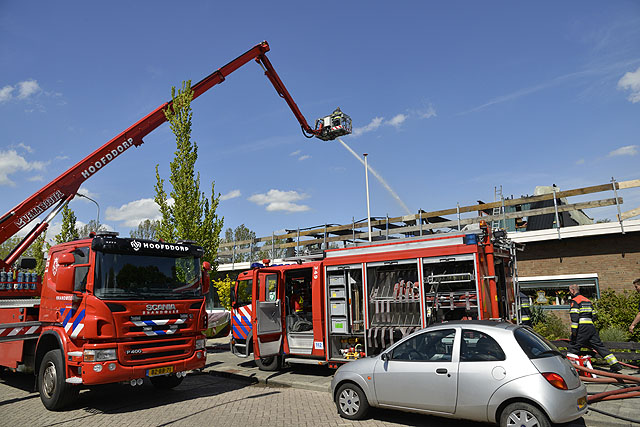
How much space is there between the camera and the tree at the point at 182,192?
14.1 metres

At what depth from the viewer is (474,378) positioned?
5.52m

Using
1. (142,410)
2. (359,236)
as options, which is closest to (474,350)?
(142,410)

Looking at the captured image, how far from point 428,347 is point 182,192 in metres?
10.3

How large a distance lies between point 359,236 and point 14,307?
39.3 feet

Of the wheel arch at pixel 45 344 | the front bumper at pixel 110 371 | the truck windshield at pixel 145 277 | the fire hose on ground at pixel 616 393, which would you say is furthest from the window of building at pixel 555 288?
the wheel arch at pixel 45 344

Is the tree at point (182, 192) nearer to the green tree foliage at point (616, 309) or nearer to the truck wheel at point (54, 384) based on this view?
the truck wheel at point (54, 384)

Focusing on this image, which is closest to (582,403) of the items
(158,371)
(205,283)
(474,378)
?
(474,378)

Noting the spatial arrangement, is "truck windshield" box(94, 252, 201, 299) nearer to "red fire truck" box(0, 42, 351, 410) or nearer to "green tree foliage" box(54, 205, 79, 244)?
"red fire truck" box(0, 42, 351, 410)

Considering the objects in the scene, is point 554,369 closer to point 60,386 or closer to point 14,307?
point 60,386

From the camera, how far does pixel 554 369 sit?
17.3ft

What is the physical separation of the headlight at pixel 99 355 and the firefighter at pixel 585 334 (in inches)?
347

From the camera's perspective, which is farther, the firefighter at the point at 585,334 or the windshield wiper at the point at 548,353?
the firefighter at the point at 585,334

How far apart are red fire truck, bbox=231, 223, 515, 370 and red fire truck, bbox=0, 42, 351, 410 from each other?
7.46ft

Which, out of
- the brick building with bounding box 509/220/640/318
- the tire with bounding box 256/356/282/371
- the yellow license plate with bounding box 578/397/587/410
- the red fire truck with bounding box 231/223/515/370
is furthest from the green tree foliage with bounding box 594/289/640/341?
the tire with bounding box 256/356/282/371
